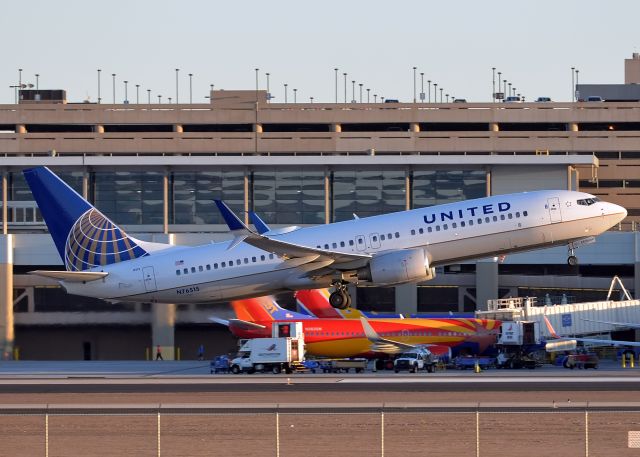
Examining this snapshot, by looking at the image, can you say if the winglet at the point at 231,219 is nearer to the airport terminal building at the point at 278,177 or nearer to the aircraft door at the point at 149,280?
the aircraft door at the point at 149,280

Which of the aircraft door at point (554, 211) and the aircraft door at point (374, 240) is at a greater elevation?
the aircraft door at point (554, 211)

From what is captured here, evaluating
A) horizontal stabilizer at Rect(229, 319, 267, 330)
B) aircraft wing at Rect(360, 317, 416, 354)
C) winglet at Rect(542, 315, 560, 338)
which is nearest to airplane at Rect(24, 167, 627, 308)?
aircraft wing at Rect(360, 317, 416, 354)

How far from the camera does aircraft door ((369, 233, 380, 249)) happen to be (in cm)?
6556

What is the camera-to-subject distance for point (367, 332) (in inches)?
2906

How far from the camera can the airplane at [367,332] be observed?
242ft

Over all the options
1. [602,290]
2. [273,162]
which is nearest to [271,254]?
[602,290]

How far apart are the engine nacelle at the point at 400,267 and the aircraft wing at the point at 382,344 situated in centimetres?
938

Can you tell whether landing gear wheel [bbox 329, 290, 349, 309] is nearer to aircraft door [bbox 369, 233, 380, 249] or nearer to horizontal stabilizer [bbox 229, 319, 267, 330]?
aircraft door [bbox 369, 233, 380, 249]

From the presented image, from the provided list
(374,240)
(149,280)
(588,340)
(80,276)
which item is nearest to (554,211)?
(374,240)

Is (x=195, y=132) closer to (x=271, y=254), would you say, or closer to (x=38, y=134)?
(x=38, y=134)

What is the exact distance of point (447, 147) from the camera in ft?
442

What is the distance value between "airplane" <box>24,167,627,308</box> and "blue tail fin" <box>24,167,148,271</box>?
0.18ft

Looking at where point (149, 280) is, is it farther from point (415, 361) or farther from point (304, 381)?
point (415, 361)

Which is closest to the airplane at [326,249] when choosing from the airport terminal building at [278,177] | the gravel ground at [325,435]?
the airport terminal building at [278,177]
